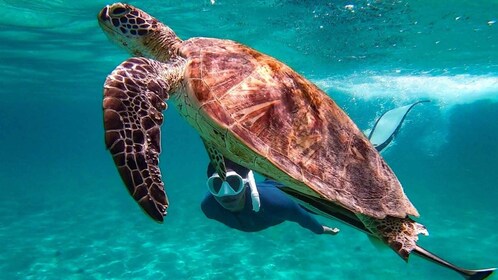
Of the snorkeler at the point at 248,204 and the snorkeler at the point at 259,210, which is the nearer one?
the snorkeler at the point at 248,204

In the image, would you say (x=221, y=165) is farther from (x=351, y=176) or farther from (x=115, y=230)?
(x=115, y=230)

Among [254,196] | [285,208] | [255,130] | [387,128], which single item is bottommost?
[255,130]

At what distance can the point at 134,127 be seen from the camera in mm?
2307

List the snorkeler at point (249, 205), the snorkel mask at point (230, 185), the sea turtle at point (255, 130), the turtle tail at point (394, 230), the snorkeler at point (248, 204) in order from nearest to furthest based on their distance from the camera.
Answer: the sea turtle at point (255, 130), the turtle tail at point (394, 230), the snorkel mask at point (230, 185), the snorkeler at point (248, 204), the snorkeler at point (249, 205)

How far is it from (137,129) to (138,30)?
1.87m

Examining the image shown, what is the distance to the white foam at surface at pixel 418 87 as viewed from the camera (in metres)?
23.6

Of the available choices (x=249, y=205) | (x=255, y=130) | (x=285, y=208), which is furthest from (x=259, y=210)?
(x=255, y=130)

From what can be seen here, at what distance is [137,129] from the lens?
90.8 inches

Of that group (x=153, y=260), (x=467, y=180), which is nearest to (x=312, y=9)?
(x=153, y=260)

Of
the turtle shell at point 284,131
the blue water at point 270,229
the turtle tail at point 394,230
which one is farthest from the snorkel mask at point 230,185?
the blue water at point 270,229

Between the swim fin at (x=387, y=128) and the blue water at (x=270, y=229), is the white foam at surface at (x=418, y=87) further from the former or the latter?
the swim fin at (x=387, y=128)

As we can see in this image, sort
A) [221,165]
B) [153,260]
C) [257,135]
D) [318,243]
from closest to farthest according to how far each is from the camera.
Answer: [257,135] < [221,165] < [153,260] < [318,243]

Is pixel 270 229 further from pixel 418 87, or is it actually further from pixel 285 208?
pixel 418 87

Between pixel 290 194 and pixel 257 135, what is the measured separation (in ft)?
2.28
